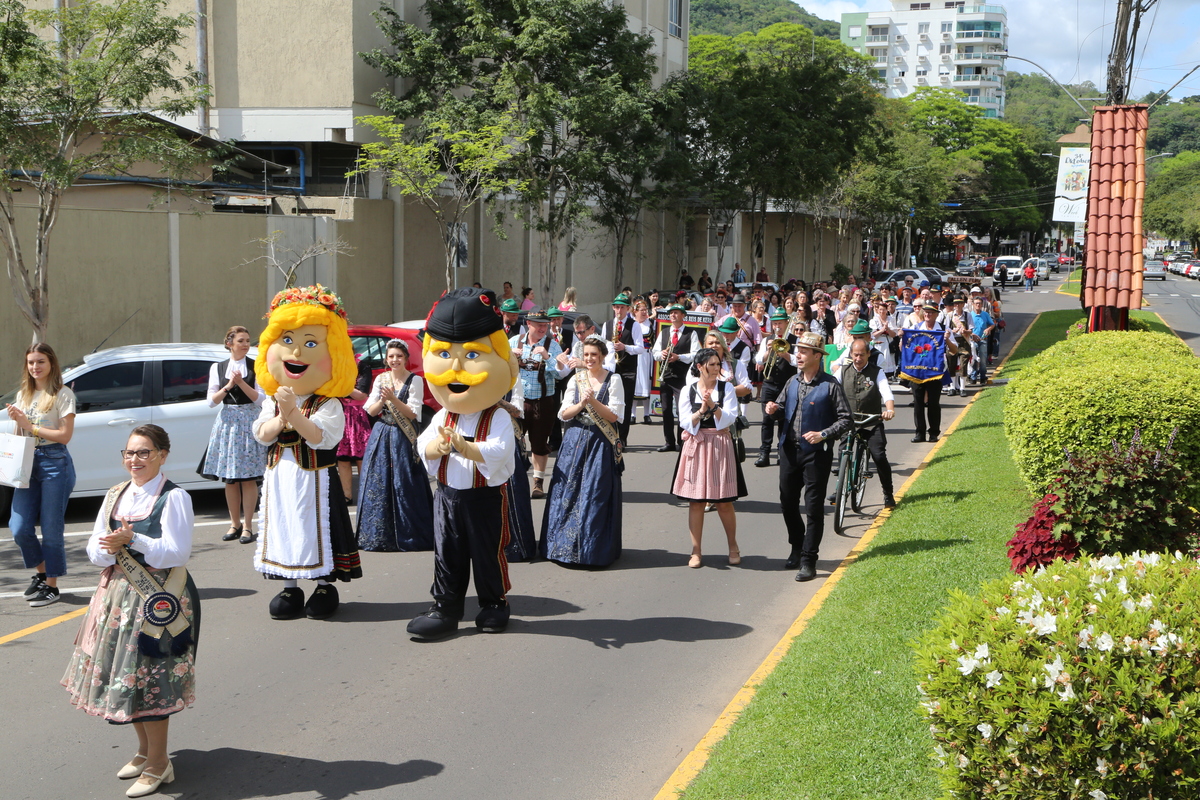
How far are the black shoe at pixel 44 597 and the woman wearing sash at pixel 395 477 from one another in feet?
7.92

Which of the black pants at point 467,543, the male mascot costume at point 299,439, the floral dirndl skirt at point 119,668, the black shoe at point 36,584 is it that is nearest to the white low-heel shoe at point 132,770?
the floral dirndl skirt at point 119,668

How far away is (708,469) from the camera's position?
357 inches

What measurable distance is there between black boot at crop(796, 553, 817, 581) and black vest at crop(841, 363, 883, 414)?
8.60ft

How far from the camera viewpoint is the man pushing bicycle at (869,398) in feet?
36.2

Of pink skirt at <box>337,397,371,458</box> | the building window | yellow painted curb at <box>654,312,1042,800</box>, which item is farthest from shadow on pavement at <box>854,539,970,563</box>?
the building window

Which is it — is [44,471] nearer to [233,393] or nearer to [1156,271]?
[233,393]

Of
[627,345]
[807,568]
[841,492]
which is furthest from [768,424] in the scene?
[807,568]

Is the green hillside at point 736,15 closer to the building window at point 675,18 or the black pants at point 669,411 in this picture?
the building window at point 675,18

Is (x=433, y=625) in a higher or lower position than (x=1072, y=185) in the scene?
lower

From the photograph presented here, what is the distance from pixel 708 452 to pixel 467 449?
112 inches

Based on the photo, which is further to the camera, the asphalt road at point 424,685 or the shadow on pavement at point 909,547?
the shadow on pavement at point 909,547

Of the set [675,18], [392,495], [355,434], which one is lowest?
[392,495]

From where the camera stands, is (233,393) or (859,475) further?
(859,475)

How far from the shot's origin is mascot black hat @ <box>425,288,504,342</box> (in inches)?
273
